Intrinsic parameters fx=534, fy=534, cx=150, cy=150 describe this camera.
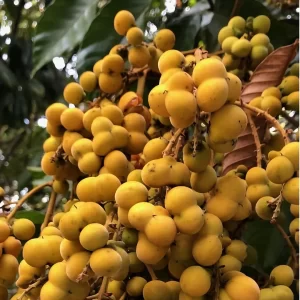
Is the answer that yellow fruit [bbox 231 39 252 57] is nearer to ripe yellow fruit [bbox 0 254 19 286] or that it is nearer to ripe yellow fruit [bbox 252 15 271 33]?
ripe yellow fruit [bbox 252 15 271 33]

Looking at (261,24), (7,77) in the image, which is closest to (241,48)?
(261,24)

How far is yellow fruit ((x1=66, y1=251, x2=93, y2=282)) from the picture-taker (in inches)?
17.1

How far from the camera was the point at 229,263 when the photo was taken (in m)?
0.47

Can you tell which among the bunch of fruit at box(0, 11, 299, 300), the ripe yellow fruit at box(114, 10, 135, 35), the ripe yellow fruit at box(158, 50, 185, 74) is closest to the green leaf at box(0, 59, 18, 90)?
the ripe yellow fruit at box(114, 10, 135, 35)

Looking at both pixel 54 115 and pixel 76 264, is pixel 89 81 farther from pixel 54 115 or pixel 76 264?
pixel 76 264

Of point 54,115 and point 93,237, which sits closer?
point 93,237

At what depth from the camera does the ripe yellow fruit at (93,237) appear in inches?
→ 16.9

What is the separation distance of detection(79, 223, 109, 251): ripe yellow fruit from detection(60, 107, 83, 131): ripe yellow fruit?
0.22 metres

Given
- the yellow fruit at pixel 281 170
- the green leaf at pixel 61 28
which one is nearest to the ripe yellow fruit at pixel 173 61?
the yellow fruit at pixel 281 170

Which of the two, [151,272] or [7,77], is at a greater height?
[151,272]

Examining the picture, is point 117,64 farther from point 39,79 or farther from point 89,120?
point 39,79

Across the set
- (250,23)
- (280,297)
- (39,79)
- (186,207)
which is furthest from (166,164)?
(39,79)

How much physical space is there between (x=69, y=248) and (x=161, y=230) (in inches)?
3.3

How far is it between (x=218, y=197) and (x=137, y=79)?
0.32 metres
